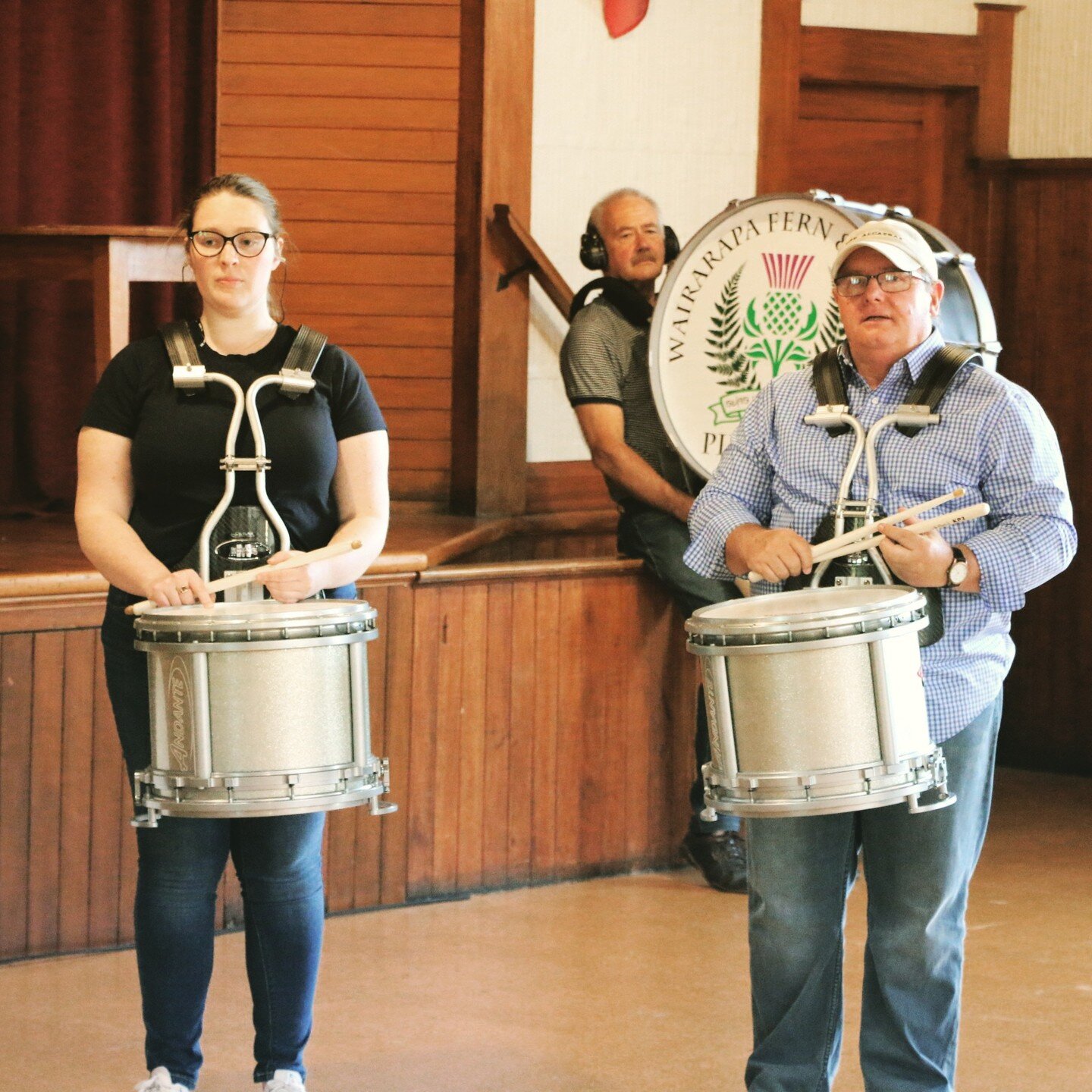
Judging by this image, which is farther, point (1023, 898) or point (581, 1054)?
point (1023, 898)

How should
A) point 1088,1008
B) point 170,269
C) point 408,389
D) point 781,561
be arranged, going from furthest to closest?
point 408,389
point 170,269
point 1088,1008
point 781,561

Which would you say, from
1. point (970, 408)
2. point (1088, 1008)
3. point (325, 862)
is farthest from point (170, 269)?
point (1088, 1008)

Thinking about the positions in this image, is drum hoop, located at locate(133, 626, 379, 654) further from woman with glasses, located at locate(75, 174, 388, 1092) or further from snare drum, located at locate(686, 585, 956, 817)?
snare drum, located at locate(686, 585, 956, 817)

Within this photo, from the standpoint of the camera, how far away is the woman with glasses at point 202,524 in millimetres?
2590

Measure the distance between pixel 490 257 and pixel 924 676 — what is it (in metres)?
2.73

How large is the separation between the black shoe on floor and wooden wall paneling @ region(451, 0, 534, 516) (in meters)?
1.22

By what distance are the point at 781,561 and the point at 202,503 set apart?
0.89 m

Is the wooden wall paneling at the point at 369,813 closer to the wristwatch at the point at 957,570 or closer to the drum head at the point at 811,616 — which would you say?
the drum head at the point at 811,616

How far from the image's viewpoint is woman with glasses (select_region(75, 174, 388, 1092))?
2.59m

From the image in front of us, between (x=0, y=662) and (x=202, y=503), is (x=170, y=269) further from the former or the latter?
(x=202, y=503)

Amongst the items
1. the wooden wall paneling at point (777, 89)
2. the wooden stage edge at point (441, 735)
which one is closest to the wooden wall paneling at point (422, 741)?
the wooden stage edge at point (441, 735)

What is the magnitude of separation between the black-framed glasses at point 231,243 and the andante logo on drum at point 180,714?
0.65 m

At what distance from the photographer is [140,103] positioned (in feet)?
16.7

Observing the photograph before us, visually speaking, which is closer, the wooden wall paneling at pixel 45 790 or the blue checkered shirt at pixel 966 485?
the blue checkered shirt at pixel 966 485
